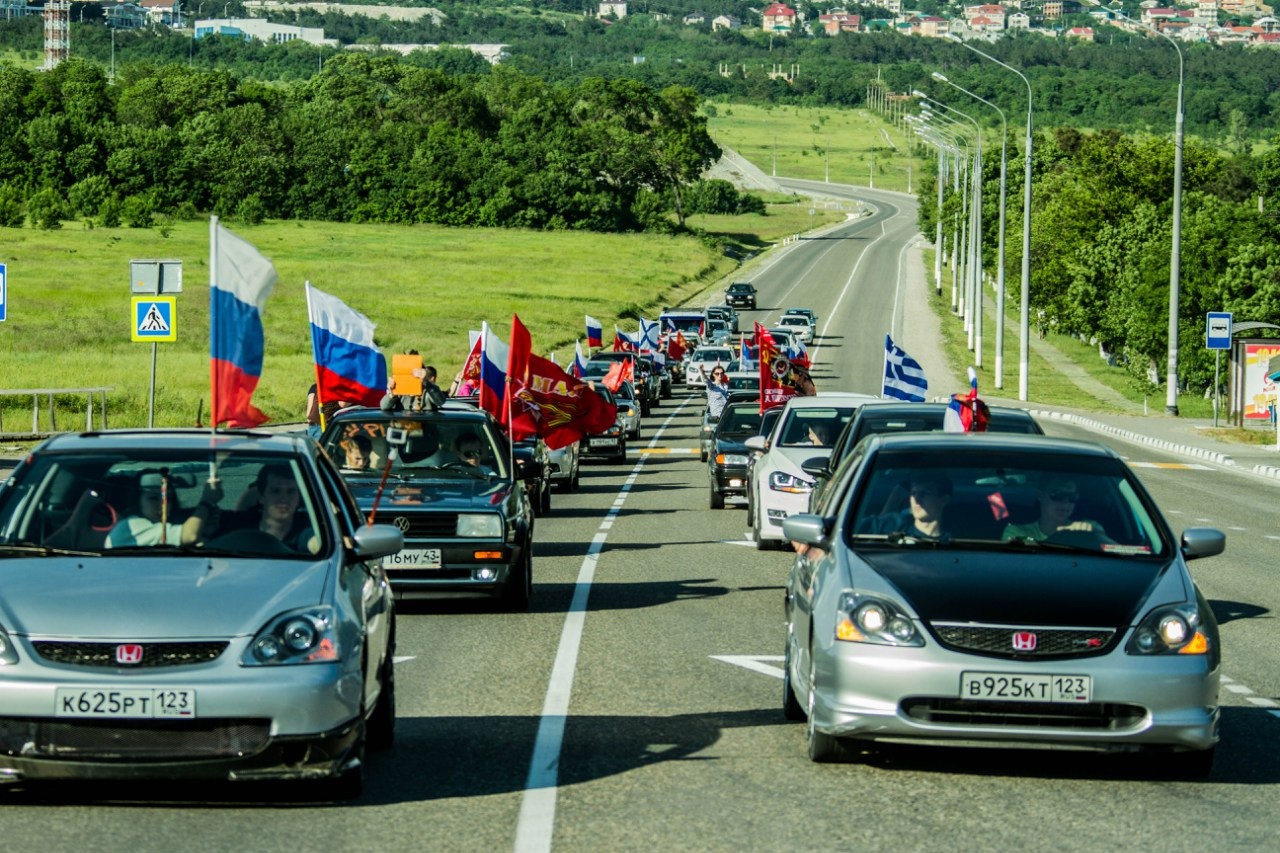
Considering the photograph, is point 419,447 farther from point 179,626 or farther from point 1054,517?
point 179,626

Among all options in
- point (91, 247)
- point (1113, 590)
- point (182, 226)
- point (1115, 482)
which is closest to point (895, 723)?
point (1113, 590)

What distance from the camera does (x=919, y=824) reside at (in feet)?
26.2

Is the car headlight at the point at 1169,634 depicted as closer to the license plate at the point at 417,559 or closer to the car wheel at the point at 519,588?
the car wheel at the point at 519,588

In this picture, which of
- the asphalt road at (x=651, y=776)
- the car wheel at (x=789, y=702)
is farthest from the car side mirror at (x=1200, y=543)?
the car wheel at (x=789, y=702)

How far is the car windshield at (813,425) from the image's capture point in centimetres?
2152

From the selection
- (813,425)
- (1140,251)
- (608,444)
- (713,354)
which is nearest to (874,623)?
(813,425)

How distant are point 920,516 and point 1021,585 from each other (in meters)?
0.94

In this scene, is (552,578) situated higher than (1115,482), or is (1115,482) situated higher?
(1115,482)

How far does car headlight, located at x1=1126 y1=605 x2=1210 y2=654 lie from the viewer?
8.61 meters

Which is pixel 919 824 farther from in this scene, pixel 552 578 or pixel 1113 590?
pixel 552 578

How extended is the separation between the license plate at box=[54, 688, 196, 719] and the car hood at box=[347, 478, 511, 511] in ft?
23.4

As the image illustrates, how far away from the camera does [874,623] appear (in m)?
8.72

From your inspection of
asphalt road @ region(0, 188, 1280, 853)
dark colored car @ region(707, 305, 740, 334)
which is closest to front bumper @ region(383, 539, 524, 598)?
asphalt road @ region(0, 188, 1280, 853)

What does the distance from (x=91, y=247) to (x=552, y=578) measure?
91232 mm
